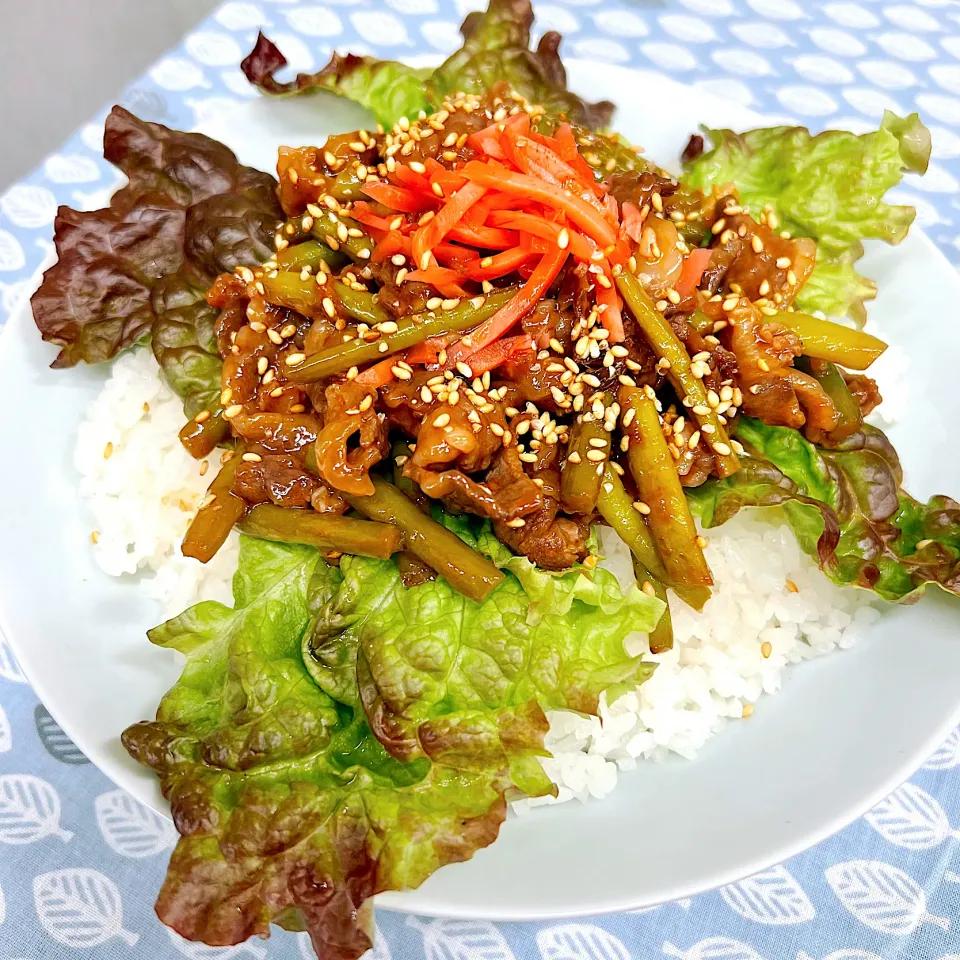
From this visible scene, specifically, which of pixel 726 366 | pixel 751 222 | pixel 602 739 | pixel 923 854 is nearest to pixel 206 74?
pixel 751 222

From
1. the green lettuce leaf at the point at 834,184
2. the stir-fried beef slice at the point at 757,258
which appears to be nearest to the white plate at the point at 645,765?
the green lettuce leaf at the point at 834,184

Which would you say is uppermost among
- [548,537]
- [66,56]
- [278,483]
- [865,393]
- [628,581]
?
[865,393]

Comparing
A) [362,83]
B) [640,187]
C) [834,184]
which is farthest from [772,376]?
[362,83]

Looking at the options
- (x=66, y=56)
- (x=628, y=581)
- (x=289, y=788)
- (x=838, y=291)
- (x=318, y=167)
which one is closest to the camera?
(x=289, y=788)

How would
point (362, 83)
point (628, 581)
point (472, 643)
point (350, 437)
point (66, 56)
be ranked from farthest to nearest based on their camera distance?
point (66, 56) → point (362, 83) → point (628, 581) → point (350, 437) → point (472, 643)

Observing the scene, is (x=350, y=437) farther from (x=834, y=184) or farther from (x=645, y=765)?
(x=834, y=184)

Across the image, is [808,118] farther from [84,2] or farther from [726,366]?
[84,2]

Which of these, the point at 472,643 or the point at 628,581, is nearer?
the point at 472,643
